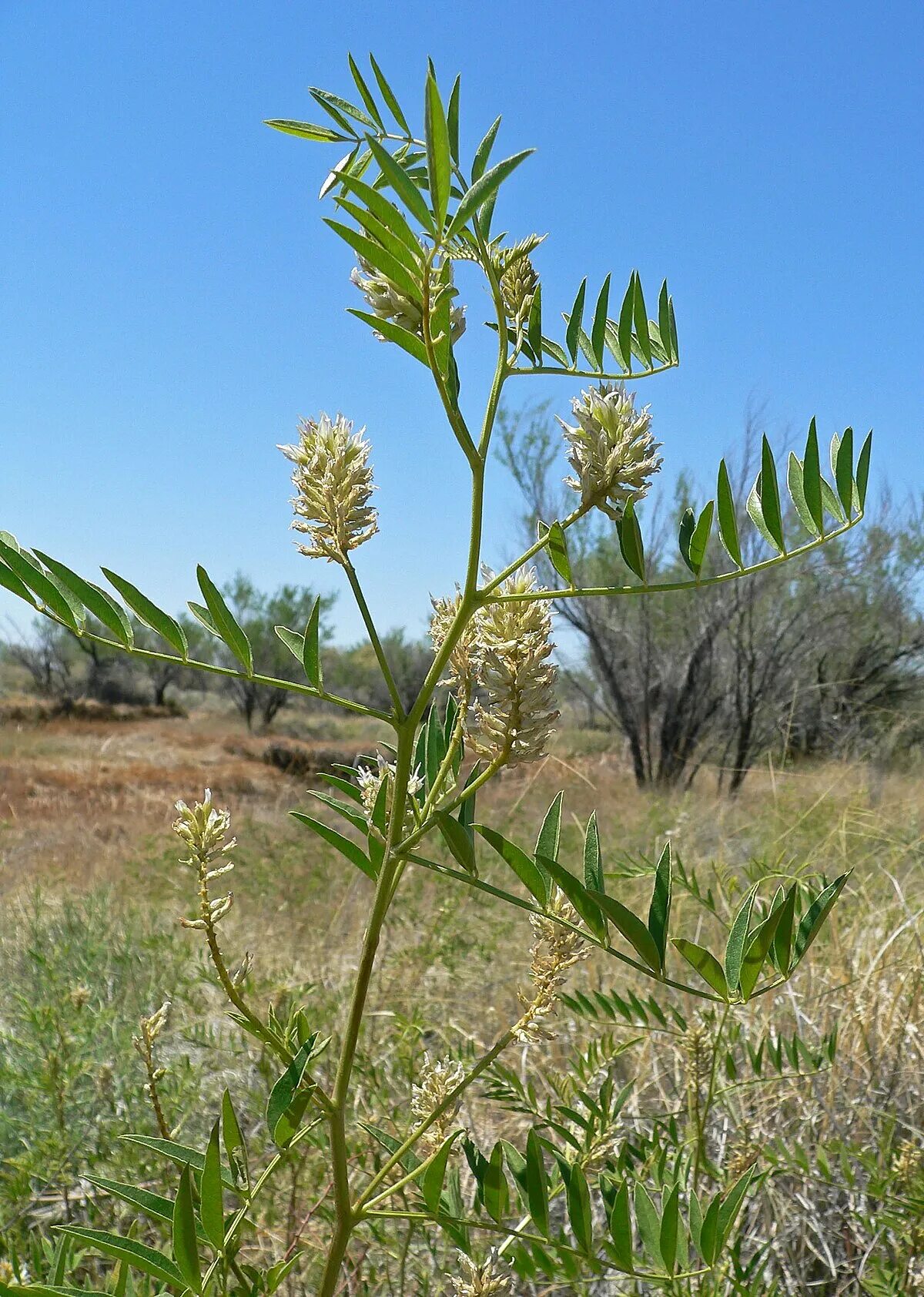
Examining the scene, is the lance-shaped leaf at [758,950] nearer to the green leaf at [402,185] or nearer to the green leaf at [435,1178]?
the green leaf at [435,1178]

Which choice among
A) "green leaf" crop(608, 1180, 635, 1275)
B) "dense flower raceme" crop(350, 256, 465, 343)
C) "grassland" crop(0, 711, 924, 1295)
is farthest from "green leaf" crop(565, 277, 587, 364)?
"grassland" crop(0, 711, 924, 1295)

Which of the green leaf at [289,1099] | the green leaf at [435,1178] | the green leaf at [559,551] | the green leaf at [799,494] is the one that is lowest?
the green leaf at [435,1178]

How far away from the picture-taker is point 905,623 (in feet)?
39.7

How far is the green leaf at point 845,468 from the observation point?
642 millimetres

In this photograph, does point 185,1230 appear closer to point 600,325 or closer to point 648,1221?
point 648,1221

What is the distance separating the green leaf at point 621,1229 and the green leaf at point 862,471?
549mm

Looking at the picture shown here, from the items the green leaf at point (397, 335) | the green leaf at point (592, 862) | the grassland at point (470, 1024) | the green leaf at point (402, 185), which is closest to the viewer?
the green leaf at point (402, 185)

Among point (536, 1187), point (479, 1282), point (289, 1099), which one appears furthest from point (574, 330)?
point (479, 1282)

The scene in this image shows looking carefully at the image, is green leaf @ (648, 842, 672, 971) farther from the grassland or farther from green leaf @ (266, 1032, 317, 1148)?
the grassland

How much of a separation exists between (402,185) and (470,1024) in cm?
244

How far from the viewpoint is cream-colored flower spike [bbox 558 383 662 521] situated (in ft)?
1.82

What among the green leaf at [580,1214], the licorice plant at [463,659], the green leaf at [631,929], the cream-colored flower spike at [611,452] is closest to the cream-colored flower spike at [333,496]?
the licorice plant at [463,659]

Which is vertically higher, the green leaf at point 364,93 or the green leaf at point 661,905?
the green leaf at point 364,93

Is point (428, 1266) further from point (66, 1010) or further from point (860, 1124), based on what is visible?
point (66, 1010)
